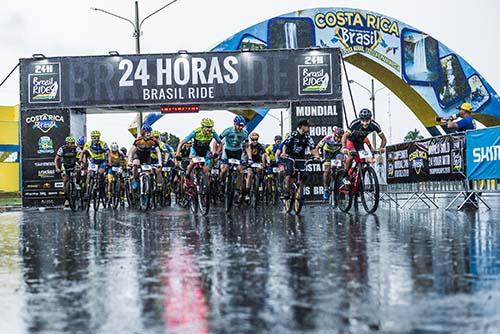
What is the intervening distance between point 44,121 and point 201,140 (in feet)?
33.1

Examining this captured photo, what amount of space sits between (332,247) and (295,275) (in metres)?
1.86

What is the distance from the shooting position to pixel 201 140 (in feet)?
47.6

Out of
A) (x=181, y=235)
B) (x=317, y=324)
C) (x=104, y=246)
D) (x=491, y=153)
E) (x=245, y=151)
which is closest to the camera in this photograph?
(x=317, y=324)

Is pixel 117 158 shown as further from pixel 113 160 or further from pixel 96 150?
pixel 96 150

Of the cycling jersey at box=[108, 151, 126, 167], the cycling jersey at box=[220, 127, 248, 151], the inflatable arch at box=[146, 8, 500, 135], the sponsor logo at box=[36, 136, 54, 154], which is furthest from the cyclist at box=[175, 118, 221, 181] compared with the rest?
the inflatable arch at box=[146, 8, 500, 135]

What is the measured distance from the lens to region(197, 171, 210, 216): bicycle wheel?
13602mm

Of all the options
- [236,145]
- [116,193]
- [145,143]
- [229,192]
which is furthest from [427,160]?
[116,193]

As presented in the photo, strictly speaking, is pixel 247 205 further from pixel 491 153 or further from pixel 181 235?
pixel 181 235

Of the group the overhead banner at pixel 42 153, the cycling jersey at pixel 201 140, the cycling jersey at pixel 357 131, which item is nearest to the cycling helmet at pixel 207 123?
the cycling jersey at pixel 201 140

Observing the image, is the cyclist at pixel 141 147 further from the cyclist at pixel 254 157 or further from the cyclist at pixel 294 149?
the cyclist at pixel 294 149

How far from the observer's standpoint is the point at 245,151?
1521 centimetres

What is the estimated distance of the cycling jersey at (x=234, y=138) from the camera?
15172 mm

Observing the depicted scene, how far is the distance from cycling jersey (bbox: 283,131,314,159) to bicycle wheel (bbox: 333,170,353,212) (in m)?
0.82

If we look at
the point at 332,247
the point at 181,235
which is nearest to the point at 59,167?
the point at 181,235
